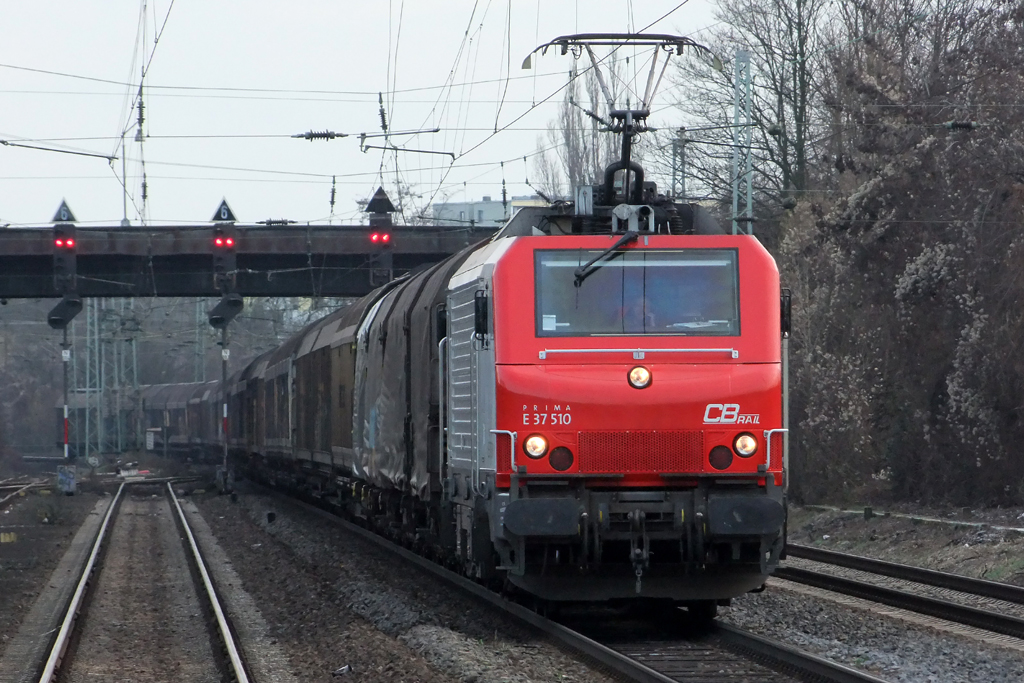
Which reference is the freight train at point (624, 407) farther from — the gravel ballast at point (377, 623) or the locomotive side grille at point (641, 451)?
the gravel ballast at point (377, 623)

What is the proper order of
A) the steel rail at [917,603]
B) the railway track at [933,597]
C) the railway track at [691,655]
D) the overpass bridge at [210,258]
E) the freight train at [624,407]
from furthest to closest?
the overpass bridge at [210,258] → the railway track at [933,597] → the steel rail at [917,603] → the freight train at [624,407] → the railway track at [691,655]

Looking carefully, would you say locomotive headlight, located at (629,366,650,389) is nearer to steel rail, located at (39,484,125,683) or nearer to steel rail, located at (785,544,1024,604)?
steel rail, located at (785,544,1024,604)

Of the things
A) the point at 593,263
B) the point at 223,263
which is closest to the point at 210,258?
the point at 223,263

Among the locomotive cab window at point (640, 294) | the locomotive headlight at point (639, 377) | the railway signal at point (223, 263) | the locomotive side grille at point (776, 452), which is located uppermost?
the railway signal at point (223, 263)

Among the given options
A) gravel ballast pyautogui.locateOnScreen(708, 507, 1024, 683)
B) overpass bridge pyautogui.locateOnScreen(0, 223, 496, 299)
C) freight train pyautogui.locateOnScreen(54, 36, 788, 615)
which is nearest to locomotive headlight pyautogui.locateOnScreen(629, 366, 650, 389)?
freight train pyautogui.locateOnScreen(54, 36, 788, 615)

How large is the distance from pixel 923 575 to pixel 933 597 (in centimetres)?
143

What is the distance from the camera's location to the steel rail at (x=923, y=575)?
1238cm

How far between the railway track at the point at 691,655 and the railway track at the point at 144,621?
8.04ft

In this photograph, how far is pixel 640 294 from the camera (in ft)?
32.8

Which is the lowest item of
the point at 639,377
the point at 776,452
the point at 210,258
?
the point at 776,452

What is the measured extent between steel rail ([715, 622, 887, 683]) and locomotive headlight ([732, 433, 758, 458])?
51.3 inches

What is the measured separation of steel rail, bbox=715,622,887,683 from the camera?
7.92 metres

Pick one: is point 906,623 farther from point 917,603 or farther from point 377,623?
point 377,623

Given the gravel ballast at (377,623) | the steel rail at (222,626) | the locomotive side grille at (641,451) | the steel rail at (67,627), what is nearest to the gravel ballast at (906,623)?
the locomotive side grille at (641,451)
